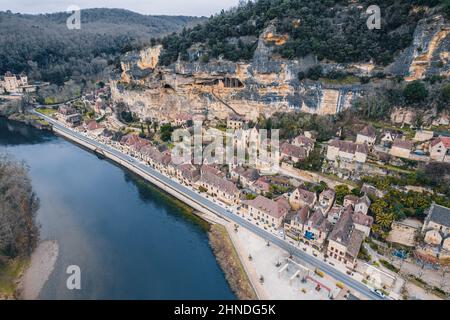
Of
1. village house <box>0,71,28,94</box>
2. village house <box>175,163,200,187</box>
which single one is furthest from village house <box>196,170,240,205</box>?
village house <box>0,71,28,94</box>

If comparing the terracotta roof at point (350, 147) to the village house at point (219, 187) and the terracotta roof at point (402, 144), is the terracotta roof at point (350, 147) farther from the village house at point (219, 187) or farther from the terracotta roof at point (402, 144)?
the village house at point (219, 187)

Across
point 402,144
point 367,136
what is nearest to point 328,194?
point 367,136

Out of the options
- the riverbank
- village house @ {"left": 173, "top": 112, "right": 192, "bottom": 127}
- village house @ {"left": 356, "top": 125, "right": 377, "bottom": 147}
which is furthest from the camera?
village house @ {"left": 173, "top": 112, "right": 192, "bottom": 127}

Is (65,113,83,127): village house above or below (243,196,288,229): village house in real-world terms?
above

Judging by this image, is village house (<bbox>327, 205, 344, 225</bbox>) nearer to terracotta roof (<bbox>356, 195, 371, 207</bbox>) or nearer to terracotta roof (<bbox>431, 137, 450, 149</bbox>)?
terracotta roof (<bbox>356, 195, 371, 207</bbox>)

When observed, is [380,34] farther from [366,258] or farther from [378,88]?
[366,258]

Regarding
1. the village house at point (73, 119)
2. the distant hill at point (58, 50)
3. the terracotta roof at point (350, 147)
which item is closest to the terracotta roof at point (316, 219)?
the terracotta roof at point (350, 147)

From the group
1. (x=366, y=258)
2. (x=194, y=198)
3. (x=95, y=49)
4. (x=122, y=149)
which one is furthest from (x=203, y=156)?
(x=95, y=49)
